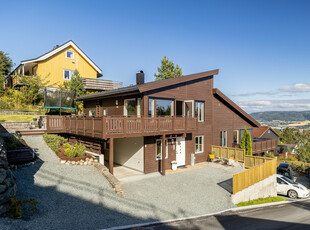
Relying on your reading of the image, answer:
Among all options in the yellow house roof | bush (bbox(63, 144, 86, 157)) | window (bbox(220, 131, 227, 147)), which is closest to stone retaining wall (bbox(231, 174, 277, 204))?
window (bbox(220, 131, 227, 147))

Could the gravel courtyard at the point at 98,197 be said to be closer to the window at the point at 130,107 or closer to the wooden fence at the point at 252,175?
the wooden fence at the point at 252,175

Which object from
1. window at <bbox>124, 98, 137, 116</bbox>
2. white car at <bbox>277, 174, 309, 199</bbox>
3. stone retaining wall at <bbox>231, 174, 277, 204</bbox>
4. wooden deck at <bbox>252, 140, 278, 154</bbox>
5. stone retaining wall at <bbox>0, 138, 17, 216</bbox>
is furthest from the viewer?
wooden deck at <bbox>252, 140, 278, 154</bbox>

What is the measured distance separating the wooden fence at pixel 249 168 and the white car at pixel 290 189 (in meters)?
1.65

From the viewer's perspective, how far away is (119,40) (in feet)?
77.1

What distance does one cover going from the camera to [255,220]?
977 cm

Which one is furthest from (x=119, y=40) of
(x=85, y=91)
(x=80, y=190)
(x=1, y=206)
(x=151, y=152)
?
(x=1, y=206)

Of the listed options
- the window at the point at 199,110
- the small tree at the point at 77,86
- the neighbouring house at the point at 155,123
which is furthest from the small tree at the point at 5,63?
the window at the point at 199,110

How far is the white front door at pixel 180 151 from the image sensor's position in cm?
1748

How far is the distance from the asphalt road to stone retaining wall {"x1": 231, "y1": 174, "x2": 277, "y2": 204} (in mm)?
850

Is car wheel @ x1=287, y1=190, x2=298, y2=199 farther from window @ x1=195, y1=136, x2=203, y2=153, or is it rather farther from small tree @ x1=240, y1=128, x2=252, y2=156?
window @ x1=195, y1=136, x2=203, y2=153

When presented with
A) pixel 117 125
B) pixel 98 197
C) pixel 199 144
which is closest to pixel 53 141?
pixel 117 125

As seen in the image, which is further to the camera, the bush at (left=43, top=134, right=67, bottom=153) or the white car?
the white car

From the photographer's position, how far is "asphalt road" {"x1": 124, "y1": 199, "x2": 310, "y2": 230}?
27.9 feet

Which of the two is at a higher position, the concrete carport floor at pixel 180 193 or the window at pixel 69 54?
the window at pixel 69 54
